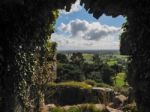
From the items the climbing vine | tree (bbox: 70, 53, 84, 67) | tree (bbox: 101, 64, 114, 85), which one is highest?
the climbing vine

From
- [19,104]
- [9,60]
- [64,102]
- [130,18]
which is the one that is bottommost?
[64,102]

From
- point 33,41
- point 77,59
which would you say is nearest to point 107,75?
point 77,59

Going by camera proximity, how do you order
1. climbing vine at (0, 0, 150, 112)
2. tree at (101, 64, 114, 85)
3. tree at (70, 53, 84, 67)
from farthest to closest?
tree at (70, 53, 84, 67), tree at (101, 64, 114, 85), climbing vine at (0, 0, 150, 112)

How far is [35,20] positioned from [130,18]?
3.77m

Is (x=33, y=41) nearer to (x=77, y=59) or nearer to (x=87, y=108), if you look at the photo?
(x=87, y=108)

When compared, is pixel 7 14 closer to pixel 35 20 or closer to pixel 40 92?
pixel 35 20

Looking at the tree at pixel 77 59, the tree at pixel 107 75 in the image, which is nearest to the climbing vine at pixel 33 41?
the tree at pixel 107 75

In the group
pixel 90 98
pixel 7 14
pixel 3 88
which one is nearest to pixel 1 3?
pixel 7 14

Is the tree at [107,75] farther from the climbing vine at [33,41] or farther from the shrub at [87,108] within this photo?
the climbing vine at [33,41]

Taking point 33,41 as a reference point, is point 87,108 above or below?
below

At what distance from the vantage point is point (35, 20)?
1420 cm

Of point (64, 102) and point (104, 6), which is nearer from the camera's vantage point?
point (104, 6)

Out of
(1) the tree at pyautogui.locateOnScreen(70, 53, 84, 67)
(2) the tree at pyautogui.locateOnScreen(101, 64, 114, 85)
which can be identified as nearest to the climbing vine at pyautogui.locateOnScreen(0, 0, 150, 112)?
(2) the tree at pyautogui.locateOnScreen(101, 64, 114, 85)

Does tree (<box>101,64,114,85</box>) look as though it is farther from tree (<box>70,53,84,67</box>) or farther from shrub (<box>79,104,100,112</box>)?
shrub (<box>79,104,100,112</box>)
